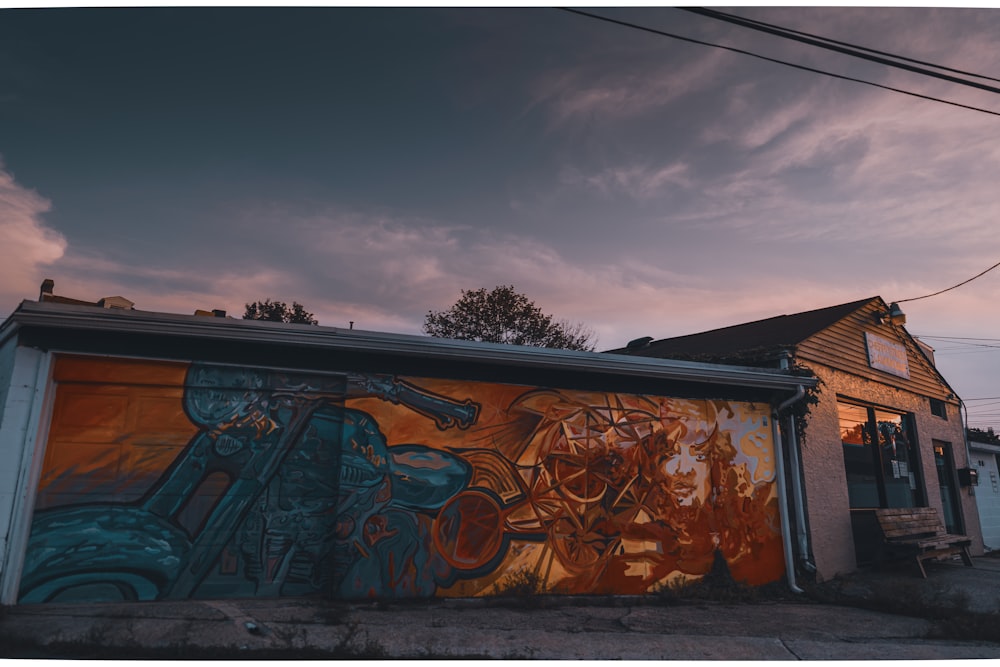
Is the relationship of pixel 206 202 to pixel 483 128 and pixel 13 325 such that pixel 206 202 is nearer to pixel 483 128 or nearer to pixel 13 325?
pixel 13 325

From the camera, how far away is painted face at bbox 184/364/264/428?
632 cm

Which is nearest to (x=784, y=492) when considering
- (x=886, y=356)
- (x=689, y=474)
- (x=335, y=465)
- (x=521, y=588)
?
(x=689, y=474)

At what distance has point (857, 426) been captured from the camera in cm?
1091

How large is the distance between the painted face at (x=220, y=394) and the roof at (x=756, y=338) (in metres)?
7.27

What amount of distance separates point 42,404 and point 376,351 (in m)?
3.36

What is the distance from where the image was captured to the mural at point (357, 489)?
593cm

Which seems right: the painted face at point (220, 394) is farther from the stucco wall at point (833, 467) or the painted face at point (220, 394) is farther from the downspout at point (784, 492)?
the stucco wall at point (833, 467)

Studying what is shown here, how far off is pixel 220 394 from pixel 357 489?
187cm

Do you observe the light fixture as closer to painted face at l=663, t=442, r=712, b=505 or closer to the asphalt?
the asphalt

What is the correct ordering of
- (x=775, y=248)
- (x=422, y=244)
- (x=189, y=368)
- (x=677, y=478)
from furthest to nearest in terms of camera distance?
1. (x=422, y=244)
2. (x=775, y=248)
3. (x=677, y=478)
4. (x=189, y=368)

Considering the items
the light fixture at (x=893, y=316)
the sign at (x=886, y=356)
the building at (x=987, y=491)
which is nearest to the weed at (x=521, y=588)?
the sign at (x=886, y=356)

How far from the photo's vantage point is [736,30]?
6.43m

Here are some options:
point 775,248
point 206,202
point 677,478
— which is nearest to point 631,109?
point 775,248

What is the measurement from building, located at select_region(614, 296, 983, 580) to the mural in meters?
2.13
